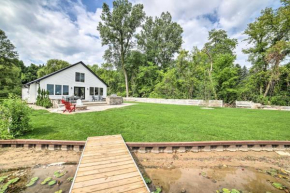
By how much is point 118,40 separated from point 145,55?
257 inches

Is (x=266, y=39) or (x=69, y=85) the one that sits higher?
(x=266, y=39)

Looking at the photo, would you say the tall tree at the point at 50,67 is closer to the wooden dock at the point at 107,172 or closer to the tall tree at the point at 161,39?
the tall tree at the point at 161,39

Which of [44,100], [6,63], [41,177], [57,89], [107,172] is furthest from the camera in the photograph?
[6,63]

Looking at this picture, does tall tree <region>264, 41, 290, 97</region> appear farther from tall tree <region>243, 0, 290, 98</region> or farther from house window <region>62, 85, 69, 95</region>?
house window <region>62, 85, 69, 95</region>

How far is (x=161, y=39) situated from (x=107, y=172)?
27.7 m

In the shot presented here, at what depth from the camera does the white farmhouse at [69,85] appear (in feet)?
43.3

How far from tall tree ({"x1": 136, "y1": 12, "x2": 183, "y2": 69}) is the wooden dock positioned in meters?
24.9

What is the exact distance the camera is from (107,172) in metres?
2.48

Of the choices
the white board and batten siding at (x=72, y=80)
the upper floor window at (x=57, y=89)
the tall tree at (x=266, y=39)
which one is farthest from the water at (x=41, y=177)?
the tall tree at (x=266, y=39)

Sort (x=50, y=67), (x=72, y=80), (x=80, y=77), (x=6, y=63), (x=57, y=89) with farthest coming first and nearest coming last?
(x=50, y=67)
(x=6, y=63)
(x=80, y=77)
(x=72, y=80)
(x=57, y=89)

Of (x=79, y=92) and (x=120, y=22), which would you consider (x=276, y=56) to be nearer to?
(x=120, y=22)

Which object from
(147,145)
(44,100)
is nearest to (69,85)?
(44,100)

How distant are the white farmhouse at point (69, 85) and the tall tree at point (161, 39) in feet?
45.1

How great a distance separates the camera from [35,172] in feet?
9.89
